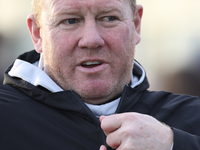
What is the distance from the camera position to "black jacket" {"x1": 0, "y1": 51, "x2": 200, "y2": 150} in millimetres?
1935

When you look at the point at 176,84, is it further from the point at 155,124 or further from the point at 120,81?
the point at 155,124

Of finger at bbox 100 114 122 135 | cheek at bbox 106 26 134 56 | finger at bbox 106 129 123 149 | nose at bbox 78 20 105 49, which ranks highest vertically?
nose at bbox 78 20 105 49

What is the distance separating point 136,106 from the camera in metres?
2.39

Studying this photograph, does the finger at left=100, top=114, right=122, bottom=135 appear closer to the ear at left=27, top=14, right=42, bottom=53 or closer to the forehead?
the forehead

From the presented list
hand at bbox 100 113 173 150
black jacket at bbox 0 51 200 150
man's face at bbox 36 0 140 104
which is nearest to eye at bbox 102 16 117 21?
man's face at bbox 36 0 140 104

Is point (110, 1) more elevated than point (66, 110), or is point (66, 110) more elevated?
point (110, 1)

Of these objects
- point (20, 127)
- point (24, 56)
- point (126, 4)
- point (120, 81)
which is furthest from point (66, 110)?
point (126, 4)

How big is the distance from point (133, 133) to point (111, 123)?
13 centimetres

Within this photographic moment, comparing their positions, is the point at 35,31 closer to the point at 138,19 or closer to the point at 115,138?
the point at 138,19

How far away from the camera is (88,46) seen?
2.17m

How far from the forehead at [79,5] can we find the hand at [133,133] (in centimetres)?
87

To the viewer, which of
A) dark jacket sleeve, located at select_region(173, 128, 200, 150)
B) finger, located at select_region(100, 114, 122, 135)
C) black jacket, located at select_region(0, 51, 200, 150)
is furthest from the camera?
black jacket, located at select_region(0, 51, 200, 150)

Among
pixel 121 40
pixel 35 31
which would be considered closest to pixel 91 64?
pixel 121 40

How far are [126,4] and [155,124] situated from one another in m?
1.05
